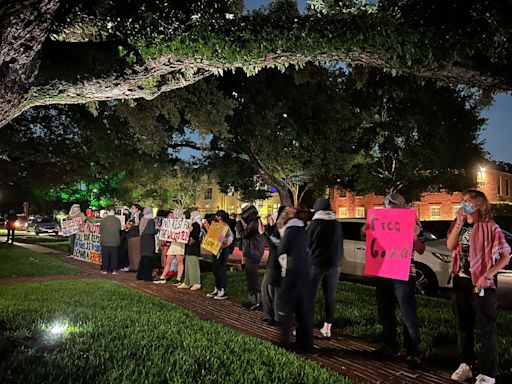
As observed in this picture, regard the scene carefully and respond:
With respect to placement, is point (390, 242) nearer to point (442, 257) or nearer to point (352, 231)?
point (442, 257)

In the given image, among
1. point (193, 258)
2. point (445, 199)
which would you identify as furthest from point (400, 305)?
point (445, 199)

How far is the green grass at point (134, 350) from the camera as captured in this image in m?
4.62

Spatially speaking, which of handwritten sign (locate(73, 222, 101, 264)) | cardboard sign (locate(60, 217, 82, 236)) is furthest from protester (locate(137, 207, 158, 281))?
cardboard sign (locate(60, 217, 82, 236))

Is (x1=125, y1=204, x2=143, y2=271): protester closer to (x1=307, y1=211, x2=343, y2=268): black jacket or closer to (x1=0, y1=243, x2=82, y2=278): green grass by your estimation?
(x1=0, y1=243, x2=82, y2=278): green grass

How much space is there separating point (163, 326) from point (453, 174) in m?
32.9

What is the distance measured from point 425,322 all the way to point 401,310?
2.21 metres

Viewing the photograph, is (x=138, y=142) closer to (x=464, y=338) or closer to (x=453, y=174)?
(x=464, y=338)

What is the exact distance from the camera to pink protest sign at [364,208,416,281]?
5.54 m

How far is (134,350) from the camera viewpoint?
544 cm

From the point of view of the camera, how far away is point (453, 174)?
35.0 meters

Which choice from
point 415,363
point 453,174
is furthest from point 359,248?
point 453,174

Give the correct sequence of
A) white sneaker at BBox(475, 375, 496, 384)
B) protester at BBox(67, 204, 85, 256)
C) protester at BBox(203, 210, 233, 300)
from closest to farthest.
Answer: white sneaker at BBox(475, 375, 496, 384)
protester at BBox(203, 210, 233, 300)
protester at BBox(67, 204, 85, 256)

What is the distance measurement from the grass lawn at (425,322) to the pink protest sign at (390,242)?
1.24 metres

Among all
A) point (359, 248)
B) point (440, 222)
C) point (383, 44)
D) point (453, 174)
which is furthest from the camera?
point (453, 174)
